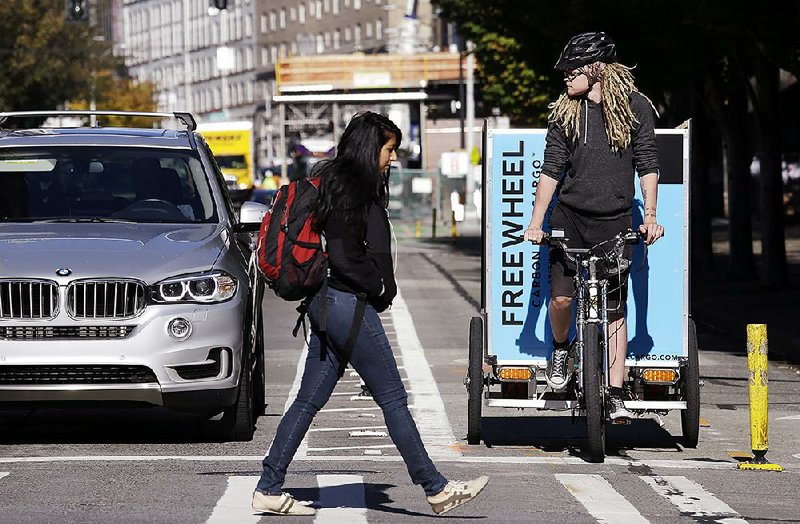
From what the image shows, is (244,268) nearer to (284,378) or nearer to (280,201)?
(280,201)

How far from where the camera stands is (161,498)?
8.45 m

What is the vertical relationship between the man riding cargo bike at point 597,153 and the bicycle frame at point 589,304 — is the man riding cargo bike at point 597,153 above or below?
above

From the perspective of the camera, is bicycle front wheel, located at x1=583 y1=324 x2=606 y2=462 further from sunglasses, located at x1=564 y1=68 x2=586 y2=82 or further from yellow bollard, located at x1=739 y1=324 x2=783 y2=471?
sunglasses, located at x1=564 y1=68 x2=586 y2=82

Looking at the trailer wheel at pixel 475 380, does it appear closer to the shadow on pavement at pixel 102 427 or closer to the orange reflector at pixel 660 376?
the orange reflector at pixel 660 376

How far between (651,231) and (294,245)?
249 centimetres

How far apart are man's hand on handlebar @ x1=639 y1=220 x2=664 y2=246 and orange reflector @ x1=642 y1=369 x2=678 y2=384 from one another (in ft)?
3.57

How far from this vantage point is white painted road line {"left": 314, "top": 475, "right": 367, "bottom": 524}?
7910 millimetres

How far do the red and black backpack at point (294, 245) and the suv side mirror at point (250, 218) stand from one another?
3.49m

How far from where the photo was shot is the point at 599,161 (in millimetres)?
9711

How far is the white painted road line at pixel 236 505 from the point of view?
310 inches

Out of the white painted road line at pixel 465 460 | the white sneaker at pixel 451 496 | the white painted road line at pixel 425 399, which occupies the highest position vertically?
the white sneaker at pixel 451 496

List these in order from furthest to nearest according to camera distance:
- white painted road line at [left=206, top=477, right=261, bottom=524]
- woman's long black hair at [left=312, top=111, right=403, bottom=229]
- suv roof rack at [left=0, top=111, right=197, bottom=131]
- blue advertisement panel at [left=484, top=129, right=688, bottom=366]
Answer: suv roof rack at [left=0, top=111, right=197, bottom=131], blue advertisement panel at [left=484, top=129, right=688, bottom=366], white painted road line at [left=206, top=477, right=261, bottom=524], woman's long black hair at [left=312, top=111, right=403, bottom=229]

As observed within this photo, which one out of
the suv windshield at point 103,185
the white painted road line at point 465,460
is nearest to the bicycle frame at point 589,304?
the white painted road line at point 465,460

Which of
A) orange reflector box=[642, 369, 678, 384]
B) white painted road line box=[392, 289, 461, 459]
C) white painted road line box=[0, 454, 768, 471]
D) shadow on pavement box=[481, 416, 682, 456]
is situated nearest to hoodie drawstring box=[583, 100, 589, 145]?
orange reflector box=[642, 369, 678, 384]
